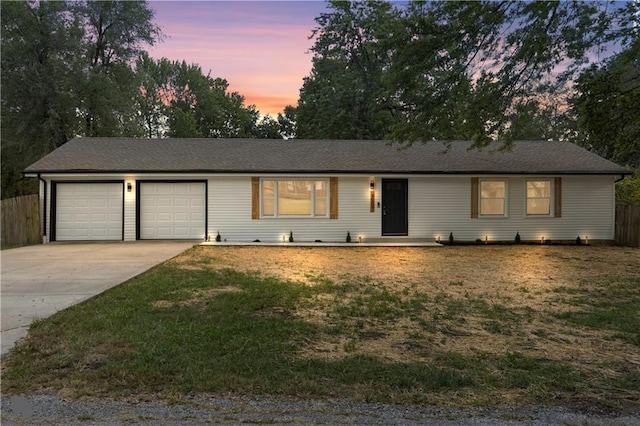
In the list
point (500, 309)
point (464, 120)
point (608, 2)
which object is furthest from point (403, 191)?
point (500, 309)

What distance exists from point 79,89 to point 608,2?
76.3 feet

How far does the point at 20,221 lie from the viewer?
14164 mm

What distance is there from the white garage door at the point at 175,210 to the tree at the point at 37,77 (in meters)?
10.7

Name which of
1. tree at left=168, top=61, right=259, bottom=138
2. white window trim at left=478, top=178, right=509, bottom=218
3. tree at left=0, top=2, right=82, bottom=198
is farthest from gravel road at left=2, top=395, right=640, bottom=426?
tree at left=168, top=61, right=259, bottom=138

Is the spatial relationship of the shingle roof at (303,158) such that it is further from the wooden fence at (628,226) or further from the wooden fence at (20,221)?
the wooden fence at (628,226)

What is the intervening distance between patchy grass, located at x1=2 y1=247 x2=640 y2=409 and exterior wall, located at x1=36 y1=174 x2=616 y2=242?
719 centimetres

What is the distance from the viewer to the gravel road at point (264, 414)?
116 inches

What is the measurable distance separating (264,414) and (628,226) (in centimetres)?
1654

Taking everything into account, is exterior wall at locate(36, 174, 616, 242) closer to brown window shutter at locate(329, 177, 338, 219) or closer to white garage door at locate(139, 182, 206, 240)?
brown window shutter at locate(329, 177, 338, 219)

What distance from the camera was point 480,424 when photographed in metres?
2.93

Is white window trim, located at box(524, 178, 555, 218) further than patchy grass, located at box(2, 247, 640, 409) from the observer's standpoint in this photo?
Yes

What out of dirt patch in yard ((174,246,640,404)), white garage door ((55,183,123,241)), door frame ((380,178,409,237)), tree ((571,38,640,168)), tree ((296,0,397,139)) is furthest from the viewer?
tree ((296,0,397,139))

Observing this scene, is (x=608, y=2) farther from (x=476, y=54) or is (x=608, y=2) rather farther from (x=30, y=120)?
(x=30, y=120)

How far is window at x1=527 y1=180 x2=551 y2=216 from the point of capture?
1573 centimetres
